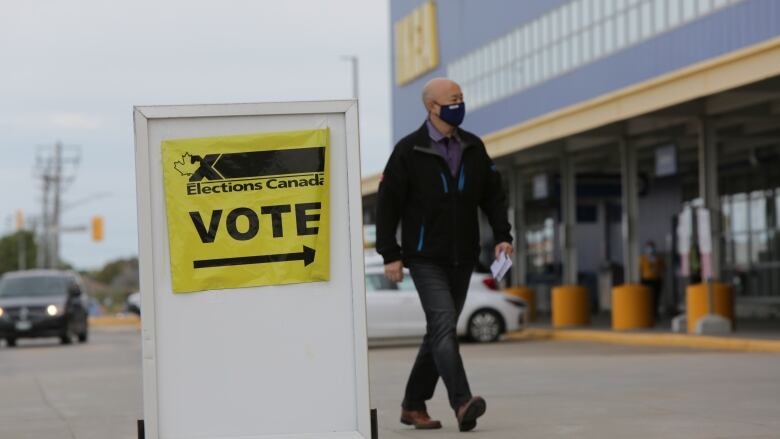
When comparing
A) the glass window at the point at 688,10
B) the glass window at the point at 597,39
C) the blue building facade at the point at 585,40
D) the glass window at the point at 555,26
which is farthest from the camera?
the glass window at the point at 555,26

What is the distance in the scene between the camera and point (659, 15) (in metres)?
36.3

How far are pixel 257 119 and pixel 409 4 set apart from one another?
47717 millimetres

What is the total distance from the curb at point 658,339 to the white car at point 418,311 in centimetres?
143

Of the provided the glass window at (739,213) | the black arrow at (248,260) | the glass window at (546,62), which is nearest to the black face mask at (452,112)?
the black arrow at (248,260)

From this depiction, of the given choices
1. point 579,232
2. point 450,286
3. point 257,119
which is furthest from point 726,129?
point 257,119

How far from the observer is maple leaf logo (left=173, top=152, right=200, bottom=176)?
22.6 feet

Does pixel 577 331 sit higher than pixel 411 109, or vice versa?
pixel 411 109

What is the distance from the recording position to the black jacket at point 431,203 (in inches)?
341

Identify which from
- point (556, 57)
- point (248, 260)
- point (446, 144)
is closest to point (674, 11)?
→ point (556, 57)

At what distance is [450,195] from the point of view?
8680mm

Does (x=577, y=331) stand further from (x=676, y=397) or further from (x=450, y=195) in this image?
(x=450, y=195)

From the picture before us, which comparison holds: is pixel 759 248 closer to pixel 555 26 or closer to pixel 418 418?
pixel 555 26

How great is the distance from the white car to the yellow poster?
17.8 m

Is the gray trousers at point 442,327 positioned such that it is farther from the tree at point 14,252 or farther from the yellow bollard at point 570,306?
the tree at point 14,252
